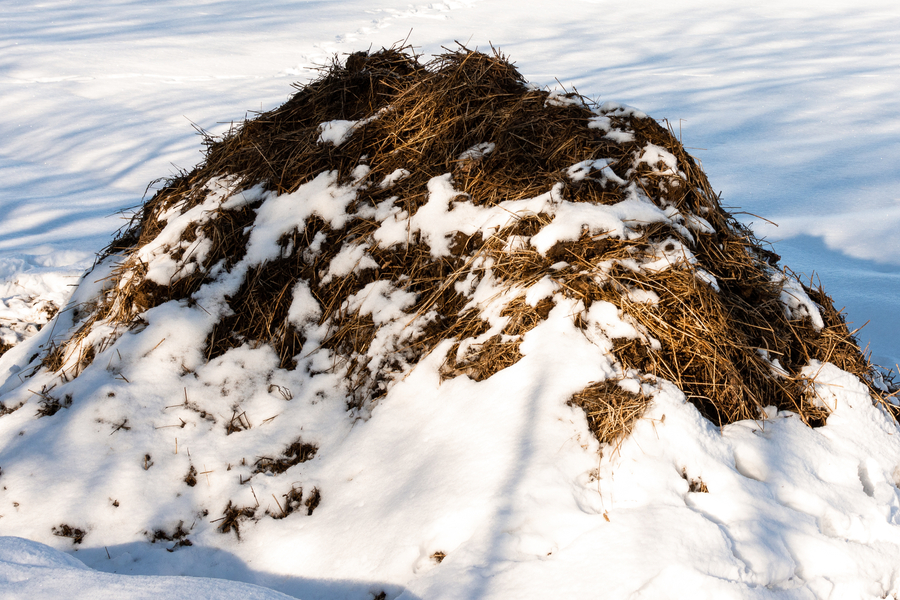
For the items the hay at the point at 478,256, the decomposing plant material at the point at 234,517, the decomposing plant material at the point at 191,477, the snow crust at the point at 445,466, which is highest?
the hay at the point at 478,256

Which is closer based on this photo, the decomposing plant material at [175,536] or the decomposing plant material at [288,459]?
the decomposing plant material at [175,536]

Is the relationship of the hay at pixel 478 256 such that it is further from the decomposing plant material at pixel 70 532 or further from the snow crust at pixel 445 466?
the decomposing plant material at pixel 70 532

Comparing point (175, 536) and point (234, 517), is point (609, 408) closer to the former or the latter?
point (234, 517)

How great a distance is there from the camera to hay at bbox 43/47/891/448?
1.81m

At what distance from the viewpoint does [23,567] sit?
133 centimetres

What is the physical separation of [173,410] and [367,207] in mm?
1122

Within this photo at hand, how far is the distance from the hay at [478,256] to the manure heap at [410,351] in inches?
0.4

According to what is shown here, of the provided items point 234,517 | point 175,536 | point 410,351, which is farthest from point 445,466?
point 175,536

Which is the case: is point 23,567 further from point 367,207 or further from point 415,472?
point 367,207

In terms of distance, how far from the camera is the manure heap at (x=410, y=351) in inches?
64.2

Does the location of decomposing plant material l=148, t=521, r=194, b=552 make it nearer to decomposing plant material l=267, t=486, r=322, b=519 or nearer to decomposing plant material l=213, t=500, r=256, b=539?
decomposing plant material l=213, t=500, r=256, b=539

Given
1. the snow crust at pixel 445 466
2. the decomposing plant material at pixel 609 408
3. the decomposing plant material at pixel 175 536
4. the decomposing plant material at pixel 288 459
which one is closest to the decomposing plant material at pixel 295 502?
the snow crust at pixel 445 466

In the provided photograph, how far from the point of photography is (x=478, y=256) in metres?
2.11

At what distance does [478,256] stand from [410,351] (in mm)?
446
